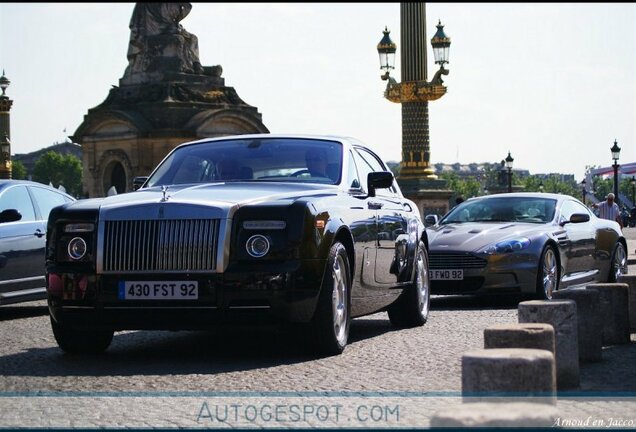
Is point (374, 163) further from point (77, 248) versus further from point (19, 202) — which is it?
point (19, 202)

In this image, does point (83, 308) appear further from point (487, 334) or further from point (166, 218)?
point (487, 334)

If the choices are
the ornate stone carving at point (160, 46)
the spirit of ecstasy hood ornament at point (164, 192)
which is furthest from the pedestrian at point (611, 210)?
the ornate stone carving at point (160, 46)

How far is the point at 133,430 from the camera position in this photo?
645 centimetres

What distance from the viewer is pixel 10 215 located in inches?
559

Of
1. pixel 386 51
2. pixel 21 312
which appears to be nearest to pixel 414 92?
pixel 386 51

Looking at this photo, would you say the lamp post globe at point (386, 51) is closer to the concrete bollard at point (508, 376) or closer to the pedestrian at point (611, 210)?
the pedestrian at point (611, 210)

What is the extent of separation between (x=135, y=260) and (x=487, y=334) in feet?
9.73

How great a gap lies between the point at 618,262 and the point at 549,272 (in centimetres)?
→ 321

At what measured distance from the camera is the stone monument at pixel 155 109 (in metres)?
56.8

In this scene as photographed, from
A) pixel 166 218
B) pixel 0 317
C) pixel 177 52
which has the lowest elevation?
pixel 0 317

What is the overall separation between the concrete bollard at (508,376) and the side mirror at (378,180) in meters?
5.13

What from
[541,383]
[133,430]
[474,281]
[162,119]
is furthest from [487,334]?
[162,119]

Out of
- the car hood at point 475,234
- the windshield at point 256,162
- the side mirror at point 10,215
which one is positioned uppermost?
the windshield at point 256,162

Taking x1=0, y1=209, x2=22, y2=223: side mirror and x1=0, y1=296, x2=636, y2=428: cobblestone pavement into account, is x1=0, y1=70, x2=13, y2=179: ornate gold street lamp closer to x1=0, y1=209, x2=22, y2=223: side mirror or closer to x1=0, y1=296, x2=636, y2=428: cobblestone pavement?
x1=0, y1=209, x2=22, y2=223: side mirror
